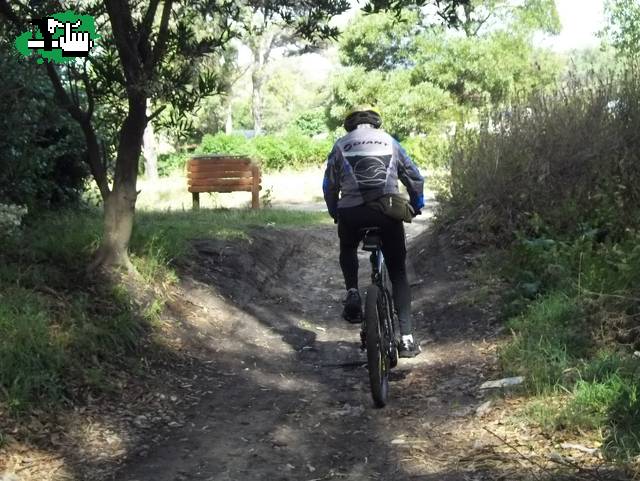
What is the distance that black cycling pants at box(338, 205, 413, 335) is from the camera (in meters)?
5.51

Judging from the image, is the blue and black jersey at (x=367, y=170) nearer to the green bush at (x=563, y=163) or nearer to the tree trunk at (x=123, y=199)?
the tree trunk at (x=123, y=199)

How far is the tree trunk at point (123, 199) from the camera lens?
268 inches

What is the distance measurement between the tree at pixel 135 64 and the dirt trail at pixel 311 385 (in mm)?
1205

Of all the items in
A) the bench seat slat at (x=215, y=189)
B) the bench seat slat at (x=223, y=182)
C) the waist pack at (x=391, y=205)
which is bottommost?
the bench seat slat at (x=215, y=189)

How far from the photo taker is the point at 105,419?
4949 mm

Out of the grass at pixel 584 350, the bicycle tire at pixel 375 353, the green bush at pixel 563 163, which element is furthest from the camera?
the green bush at pixel 563 163

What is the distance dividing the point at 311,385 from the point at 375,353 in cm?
96

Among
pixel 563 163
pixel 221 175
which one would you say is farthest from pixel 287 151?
pixel 563 163

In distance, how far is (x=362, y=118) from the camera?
5.73m

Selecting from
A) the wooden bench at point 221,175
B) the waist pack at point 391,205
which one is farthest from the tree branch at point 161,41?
the wooden bench at point 221,175

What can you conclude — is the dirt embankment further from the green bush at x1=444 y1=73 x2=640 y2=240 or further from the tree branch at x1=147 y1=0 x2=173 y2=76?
the tree branch at x1=147 y1=0 x2=173 y2=76

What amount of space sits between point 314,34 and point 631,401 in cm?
476
